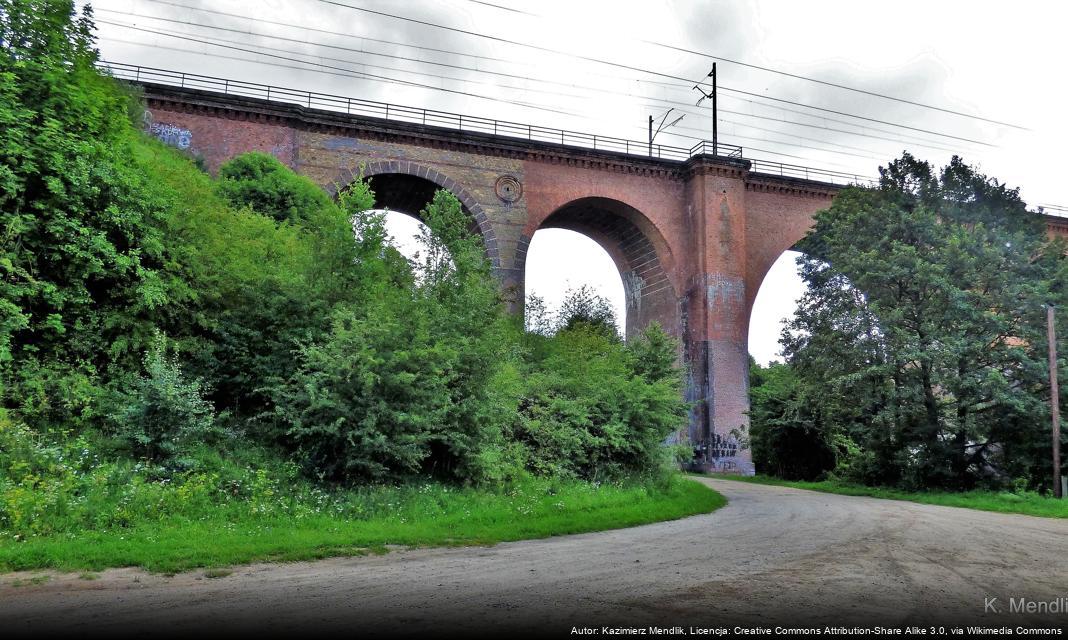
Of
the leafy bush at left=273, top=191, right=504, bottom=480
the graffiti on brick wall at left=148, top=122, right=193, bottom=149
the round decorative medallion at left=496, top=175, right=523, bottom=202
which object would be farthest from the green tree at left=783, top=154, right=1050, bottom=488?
the graffiti on brick wall at left=148, top=122, right=193, bottom=149

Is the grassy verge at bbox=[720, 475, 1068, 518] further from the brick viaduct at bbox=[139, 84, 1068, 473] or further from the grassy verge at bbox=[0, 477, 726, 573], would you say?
the grassy verge at bbox=[0, 477, 726, 573]

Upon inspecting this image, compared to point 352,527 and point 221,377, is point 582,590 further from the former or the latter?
point 221,377

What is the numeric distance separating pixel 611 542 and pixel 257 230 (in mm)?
10987

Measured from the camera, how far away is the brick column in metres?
29.5

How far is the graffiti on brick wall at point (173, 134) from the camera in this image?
2308 cm

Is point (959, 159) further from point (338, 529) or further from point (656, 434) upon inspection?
point (338, 529)

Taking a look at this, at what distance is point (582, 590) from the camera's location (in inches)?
263

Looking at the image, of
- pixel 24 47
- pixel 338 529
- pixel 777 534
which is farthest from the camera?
pixel 24 47

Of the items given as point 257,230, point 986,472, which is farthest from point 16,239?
point 986,472

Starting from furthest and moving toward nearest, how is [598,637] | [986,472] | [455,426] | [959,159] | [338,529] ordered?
[959,159], [986,472], [455,426], [338,529], [598,637]

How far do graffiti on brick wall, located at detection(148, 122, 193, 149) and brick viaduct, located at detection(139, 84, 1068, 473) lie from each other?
1.6 inches

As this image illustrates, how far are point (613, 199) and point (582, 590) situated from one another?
24.8 meters

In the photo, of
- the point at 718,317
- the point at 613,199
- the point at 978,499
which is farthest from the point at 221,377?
the point at 718,317

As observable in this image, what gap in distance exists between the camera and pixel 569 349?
19250mm
